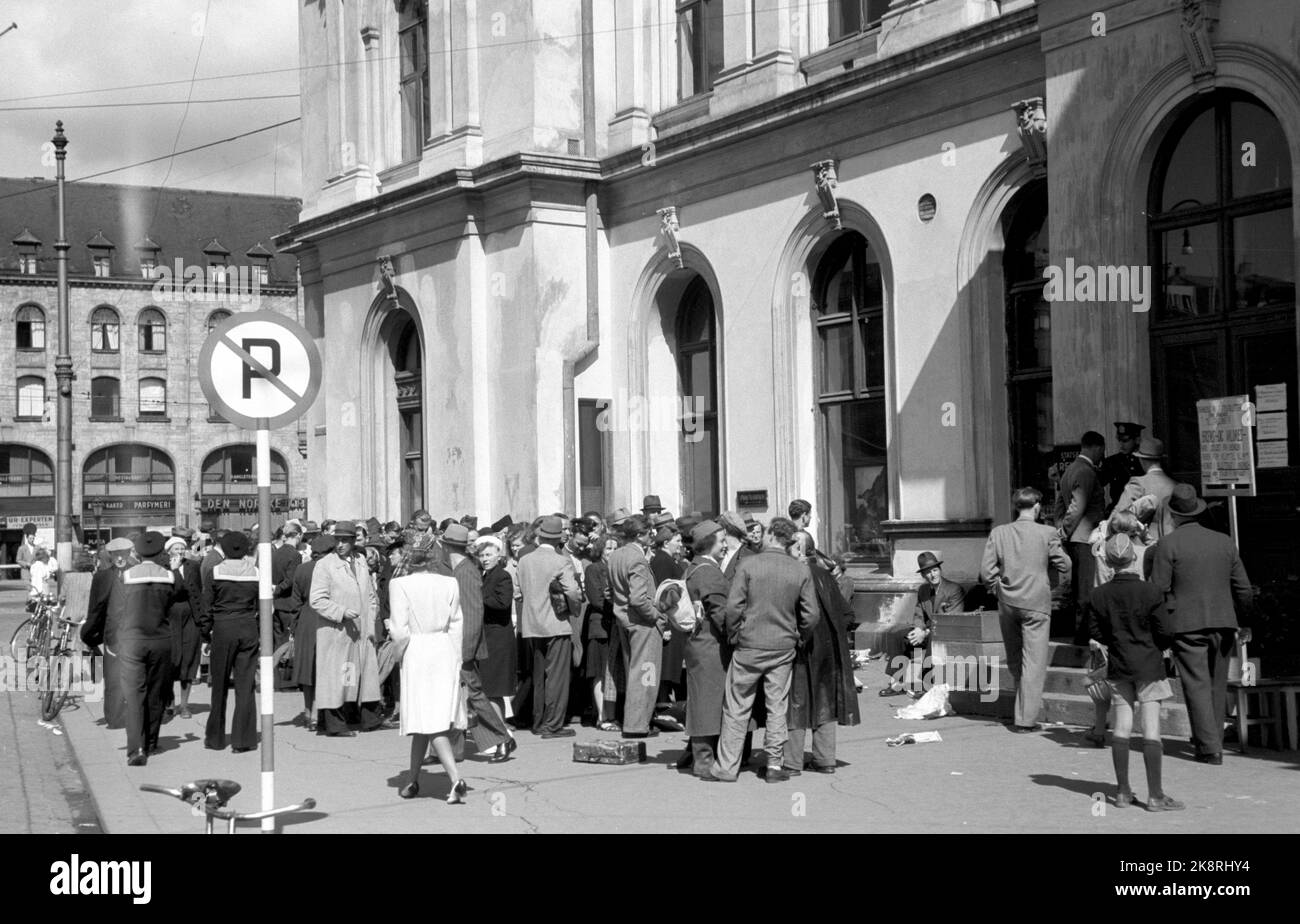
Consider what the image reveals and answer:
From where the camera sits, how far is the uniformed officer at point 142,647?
524 inches

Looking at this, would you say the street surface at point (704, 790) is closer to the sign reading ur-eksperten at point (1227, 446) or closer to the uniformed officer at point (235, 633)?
the uniformed officer at point (235, 633)

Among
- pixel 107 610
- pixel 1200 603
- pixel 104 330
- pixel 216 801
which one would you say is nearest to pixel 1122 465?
pixel 1200 603

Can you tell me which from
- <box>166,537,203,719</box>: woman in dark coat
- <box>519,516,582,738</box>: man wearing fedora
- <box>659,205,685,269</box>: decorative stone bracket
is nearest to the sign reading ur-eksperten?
<box>519,516,582,738</box>: man wearing fedora

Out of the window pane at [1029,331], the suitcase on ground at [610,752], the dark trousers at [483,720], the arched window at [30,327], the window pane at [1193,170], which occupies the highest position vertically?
the arched window at [30,327]

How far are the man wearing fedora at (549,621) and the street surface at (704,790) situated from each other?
456 millimetres

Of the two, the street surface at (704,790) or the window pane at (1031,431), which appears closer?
the street surface at (704,790)

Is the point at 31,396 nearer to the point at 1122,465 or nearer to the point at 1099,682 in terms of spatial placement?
the point at 1122,465

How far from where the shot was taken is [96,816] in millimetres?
11070

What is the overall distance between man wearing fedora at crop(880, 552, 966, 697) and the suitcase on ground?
14.0 feet

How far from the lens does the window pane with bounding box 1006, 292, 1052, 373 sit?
18234 millimetres

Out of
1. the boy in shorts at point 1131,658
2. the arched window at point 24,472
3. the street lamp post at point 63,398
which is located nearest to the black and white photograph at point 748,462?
the boy in shorts at point 1131,658

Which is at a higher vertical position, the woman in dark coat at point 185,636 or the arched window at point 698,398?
the arched window at point 698,398
